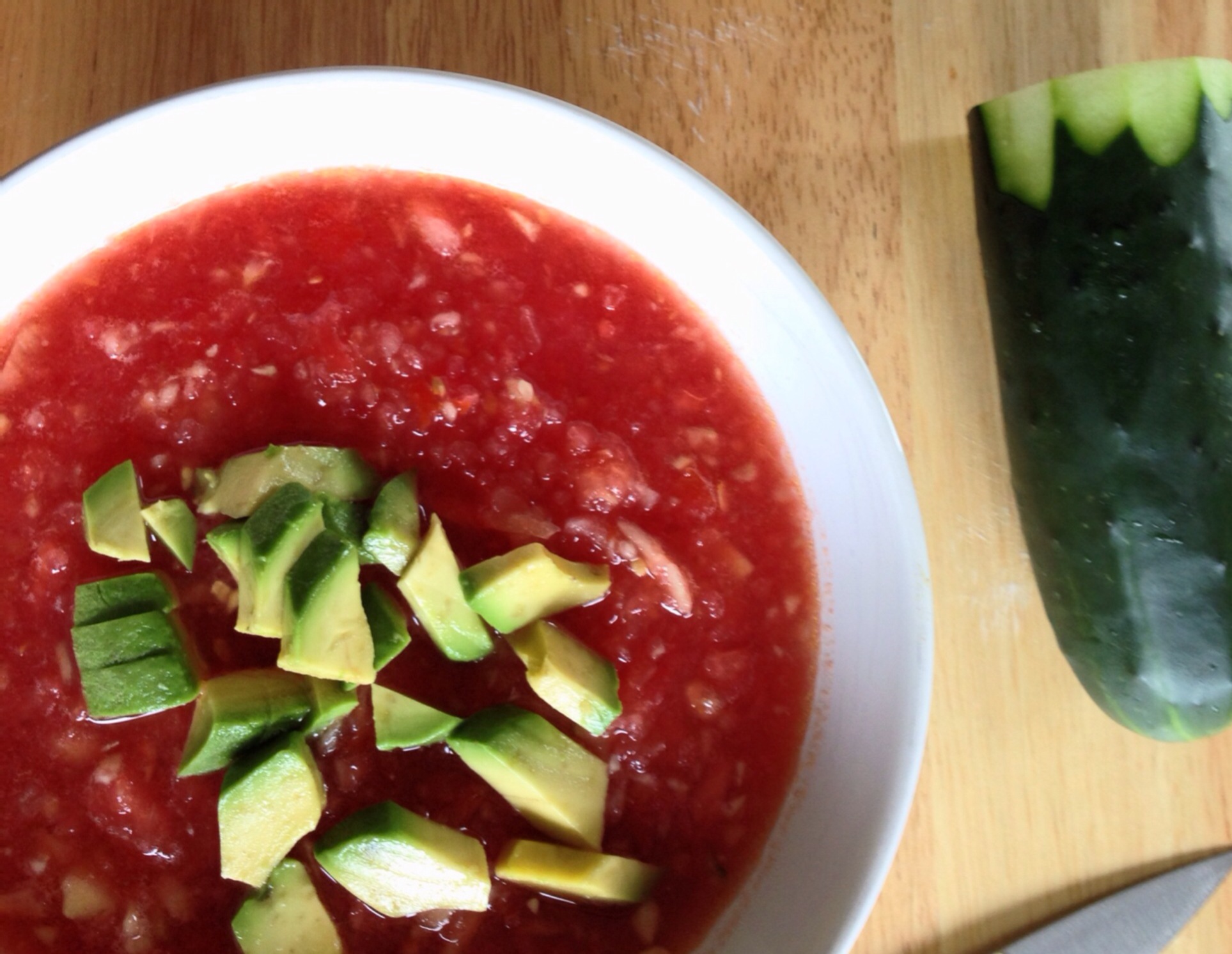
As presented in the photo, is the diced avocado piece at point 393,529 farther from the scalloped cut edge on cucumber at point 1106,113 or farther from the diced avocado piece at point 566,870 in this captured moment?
the scalloped cut edge on cucumber at point 1106,113

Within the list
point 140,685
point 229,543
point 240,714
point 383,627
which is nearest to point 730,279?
point 383,627

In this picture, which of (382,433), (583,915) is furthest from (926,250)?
(583,915)

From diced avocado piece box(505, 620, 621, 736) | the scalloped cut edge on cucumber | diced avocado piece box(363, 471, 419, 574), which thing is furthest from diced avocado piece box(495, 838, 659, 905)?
the scalloped cut edge on cucumber

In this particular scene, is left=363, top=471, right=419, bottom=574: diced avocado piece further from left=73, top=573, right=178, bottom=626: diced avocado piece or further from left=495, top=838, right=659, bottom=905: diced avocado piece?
left=495, top=838, right=659, bottom=905: diced avocado piece

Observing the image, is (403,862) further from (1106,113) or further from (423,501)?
(1106,113)

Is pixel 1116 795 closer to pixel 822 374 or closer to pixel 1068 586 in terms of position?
pixel 1068 586
